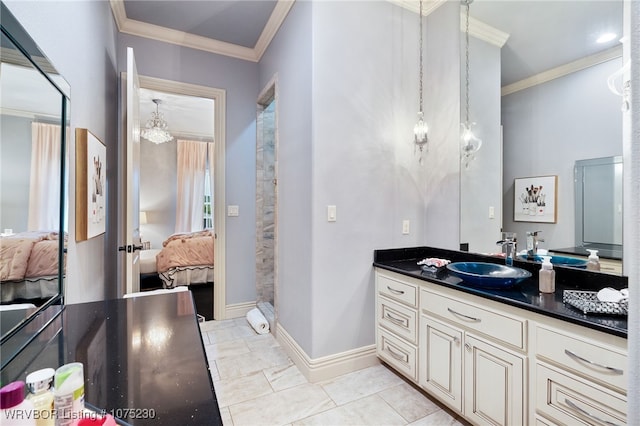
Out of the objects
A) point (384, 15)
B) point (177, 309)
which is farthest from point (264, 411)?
point (384, 15)

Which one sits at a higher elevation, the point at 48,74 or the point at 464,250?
the point at 48,74

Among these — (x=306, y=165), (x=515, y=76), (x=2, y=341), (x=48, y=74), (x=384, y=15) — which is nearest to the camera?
(x=2, y=341)

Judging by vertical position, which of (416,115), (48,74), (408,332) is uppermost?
(416,115)

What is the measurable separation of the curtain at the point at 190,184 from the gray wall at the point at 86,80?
4322mm

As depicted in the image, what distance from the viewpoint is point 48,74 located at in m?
1.07

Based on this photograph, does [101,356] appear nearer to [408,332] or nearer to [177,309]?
[177,309]

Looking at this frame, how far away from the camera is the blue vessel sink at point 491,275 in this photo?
5.01ft

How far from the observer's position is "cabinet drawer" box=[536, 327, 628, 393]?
1.06 meters

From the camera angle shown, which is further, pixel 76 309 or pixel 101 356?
pixel 76 309

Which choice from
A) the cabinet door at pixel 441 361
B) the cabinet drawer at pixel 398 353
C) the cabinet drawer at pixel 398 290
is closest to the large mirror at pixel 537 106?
the cabinet drawer at pixel 398 290

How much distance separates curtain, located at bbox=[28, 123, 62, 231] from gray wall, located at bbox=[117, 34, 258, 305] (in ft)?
6.70

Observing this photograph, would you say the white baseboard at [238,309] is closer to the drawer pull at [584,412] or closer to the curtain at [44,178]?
the curtain at [44,178]

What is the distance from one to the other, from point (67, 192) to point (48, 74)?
19.1 inches

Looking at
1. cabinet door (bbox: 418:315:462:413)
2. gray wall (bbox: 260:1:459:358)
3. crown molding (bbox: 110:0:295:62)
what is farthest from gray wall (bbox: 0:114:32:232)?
crown molding (bbox: 110:0:295:62)
